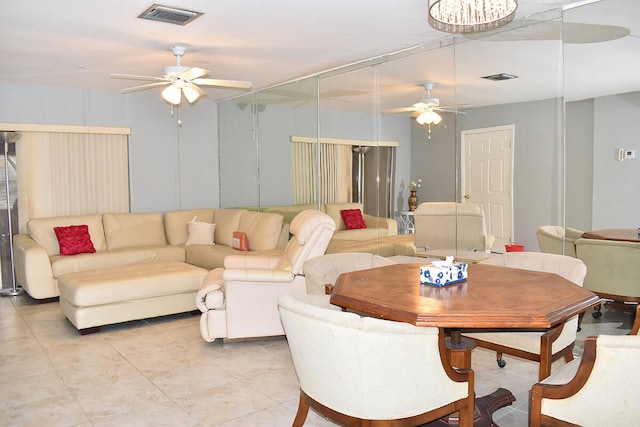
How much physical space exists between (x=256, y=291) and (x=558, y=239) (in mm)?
2278

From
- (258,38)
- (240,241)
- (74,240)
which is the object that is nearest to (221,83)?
(258,38)

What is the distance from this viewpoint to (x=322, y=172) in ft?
18.7

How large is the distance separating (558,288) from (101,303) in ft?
12.0

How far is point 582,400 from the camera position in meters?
1.91

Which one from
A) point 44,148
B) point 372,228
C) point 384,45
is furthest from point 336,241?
point 44,148

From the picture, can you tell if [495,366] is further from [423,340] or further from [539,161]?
[423,340]

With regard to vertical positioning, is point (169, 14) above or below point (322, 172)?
above

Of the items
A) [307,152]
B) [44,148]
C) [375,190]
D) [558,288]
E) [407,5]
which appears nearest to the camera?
[558,288]

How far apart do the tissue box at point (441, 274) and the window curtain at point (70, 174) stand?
5.33 metres

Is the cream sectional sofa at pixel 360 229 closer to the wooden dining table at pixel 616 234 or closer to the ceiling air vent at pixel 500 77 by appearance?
the ceiling air vent at pixel 500 77

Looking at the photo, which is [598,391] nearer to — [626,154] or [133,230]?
[626,154]

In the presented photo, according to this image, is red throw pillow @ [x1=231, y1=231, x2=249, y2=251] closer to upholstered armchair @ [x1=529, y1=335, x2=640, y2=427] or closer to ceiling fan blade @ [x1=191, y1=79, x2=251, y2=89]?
ceiling fan blade @ [x1=191, y1=79, x2=251, y2=89]

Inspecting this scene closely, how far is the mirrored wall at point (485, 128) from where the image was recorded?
11.4ft

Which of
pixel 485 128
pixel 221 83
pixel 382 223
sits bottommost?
pixel 382 223
